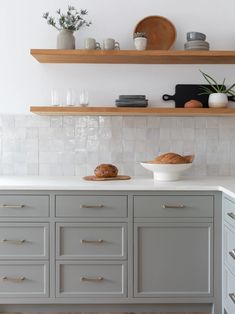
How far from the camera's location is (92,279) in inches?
108

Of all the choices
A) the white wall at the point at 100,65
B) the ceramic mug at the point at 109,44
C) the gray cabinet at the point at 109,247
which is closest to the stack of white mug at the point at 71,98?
the white wall at the point at 100,65

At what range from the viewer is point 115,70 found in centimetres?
Result: 337

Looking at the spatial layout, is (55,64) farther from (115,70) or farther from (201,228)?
(201,228)

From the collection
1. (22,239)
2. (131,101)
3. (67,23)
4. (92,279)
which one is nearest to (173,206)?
(92,279)

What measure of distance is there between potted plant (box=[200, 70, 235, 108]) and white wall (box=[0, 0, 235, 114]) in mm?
75

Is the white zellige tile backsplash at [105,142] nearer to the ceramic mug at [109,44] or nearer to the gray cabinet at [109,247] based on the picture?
the ceramic mug at [109,44]

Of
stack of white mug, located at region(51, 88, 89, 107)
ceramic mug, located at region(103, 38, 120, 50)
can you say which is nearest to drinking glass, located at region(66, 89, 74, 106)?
stack of white mug, located at region(51, 88, 89, 107)

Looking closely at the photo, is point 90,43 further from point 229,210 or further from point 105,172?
point 229,210

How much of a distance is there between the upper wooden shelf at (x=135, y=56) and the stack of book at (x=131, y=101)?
1.01ft

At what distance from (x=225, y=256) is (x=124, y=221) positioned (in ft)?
2.26

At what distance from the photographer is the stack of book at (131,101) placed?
310 cm

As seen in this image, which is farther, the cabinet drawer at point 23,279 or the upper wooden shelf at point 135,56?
the upper wooden shelf at point 135,56

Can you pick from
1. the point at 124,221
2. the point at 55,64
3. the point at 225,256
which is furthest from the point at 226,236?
the point at 55,64

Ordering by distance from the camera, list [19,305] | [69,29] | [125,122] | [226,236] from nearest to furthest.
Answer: [226,236] → [19,305] → [69,29] → [125,122]
